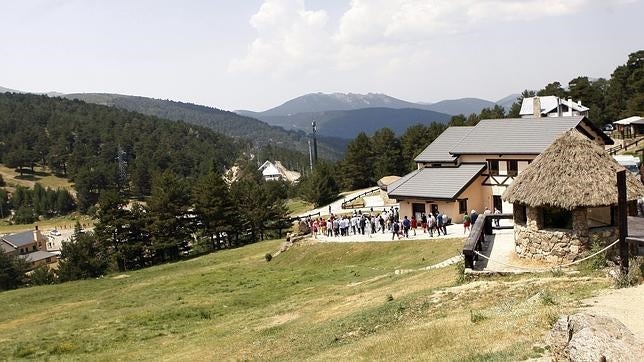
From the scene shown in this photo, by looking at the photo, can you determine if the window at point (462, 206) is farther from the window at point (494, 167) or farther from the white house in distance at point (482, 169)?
the window at point (494, 167)

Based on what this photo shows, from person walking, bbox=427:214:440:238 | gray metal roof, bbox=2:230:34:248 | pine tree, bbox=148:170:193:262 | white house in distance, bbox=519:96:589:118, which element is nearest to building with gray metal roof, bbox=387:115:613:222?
person walking, bbox=427:214:440:238

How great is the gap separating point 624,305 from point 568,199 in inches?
322

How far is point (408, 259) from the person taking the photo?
31281 mm

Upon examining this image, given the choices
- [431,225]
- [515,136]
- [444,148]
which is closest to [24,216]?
[444,148]

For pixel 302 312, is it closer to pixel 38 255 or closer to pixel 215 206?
pixel 215 206

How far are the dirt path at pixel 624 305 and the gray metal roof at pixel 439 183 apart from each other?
28485mm

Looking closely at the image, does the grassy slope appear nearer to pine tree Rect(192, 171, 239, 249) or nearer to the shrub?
the shrub

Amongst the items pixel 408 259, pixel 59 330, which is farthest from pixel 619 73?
pixel 59 330

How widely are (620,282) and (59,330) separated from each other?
2477cm

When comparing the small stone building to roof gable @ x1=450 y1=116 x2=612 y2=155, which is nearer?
the small stone building

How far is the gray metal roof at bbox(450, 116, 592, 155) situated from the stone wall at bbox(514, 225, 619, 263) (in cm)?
2337

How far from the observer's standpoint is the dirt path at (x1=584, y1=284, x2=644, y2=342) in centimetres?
1175

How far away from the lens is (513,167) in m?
45.6

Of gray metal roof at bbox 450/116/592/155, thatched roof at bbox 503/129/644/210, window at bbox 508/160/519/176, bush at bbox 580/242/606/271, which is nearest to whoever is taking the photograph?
bush at bbox 580/242/606/271
